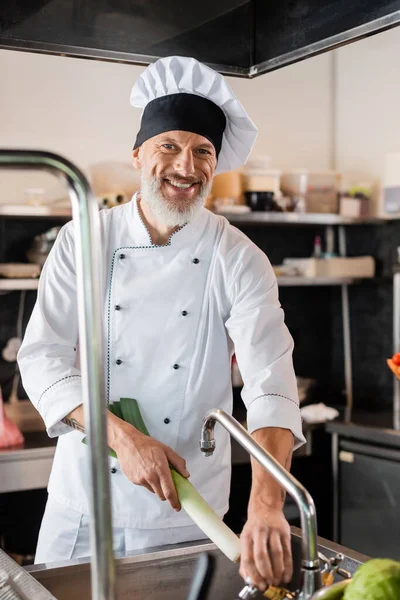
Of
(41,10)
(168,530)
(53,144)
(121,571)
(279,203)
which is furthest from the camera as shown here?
(279,203)

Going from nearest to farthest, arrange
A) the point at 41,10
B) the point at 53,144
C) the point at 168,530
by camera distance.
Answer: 1. the point at 41,10
2. the point at 168,530
3. the point at 53,144

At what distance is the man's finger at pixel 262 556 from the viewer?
3.74 ft

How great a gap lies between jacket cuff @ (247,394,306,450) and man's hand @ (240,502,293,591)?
1.26ft

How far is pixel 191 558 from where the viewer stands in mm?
1469

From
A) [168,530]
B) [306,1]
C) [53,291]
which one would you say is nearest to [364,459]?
[168,530]

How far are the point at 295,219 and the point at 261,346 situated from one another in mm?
2199

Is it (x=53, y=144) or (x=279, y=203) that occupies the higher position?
(x=53, y=144)

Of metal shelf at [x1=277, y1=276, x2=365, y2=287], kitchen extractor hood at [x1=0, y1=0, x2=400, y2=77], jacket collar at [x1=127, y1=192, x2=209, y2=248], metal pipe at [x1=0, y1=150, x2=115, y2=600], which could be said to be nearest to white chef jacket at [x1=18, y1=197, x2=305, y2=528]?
jacket collar at [x1=127, y1=192, x2=209, y2=248]

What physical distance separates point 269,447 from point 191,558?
280mm

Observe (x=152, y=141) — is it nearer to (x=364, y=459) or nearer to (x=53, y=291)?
(x=53, y=291)

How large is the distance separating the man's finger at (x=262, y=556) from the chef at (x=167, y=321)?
1.70 feet

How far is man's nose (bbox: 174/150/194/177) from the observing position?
1.86m

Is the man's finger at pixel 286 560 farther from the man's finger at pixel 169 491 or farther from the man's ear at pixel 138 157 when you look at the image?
the man's ear at pixel 138 157

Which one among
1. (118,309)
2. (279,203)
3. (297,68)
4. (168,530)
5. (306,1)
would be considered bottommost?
(168,530)
